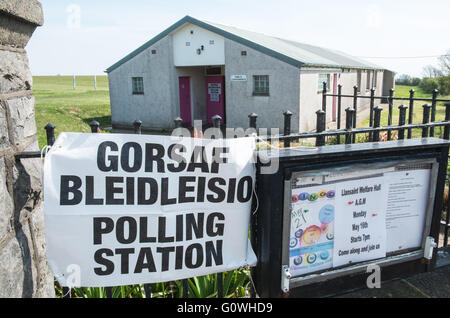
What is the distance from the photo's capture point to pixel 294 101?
50.9 ft

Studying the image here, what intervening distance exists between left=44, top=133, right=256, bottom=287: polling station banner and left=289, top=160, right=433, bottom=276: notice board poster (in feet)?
1.59

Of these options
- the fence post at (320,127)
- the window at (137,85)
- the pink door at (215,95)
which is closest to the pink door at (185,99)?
the pink door at (215,95)

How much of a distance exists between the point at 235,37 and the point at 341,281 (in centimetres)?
1465

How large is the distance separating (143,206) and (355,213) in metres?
1.73

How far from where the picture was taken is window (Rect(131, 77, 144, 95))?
1936 centimetres

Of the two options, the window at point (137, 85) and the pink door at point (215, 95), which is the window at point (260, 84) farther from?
the window at point (137, 85)

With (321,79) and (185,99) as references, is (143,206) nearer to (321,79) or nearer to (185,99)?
(321,79)

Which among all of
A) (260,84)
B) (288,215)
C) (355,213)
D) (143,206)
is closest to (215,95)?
(260,84)

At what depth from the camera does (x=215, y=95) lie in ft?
66.5

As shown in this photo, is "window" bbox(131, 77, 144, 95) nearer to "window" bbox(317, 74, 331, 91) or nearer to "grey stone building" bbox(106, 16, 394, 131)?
"grey stone building" bbox(106, 16, 394, 131)

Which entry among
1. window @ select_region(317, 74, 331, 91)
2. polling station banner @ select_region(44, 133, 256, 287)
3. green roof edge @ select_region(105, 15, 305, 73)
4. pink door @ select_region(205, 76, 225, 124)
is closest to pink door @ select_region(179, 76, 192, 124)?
pink door @ select_region(205, 76, 225, 124)

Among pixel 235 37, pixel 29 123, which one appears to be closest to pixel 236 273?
pixel 29 123

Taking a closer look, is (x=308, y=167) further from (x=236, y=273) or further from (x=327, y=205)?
(x=236, y=273)

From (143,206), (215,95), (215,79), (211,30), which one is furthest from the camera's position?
(215,95)
